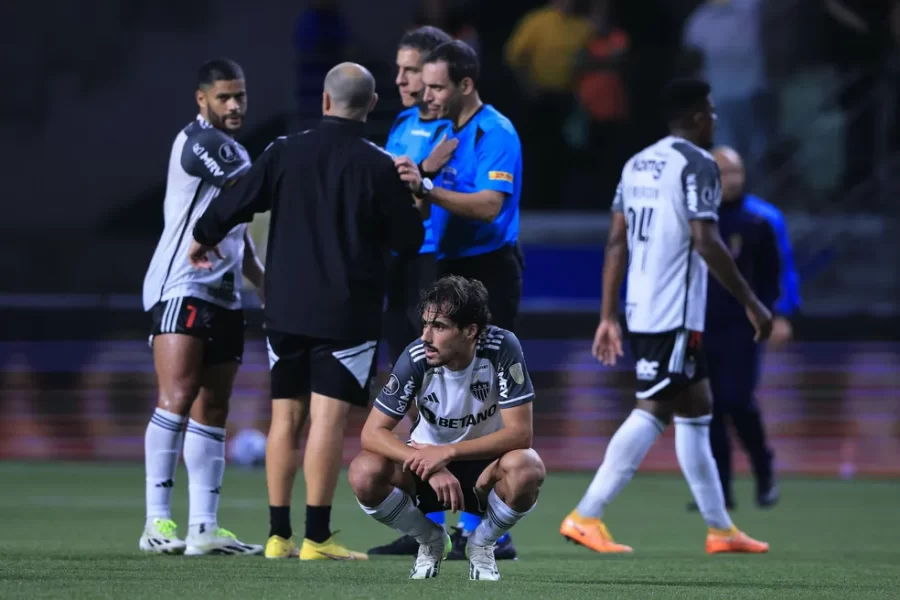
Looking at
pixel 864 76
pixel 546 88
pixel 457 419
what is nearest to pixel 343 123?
pixel 457 419

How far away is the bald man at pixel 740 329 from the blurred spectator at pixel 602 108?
205 inches

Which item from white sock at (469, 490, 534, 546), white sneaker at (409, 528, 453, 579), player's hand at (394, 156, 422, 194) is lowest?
white sneaker at (409, 528, 453, 579)

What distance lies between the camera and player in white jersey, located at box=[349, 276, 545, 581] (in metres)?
5.67

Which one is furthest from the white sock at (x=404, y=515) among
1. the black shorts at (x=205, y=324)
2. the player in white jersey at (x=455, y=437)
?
the black shorts at (x=205, y=324)

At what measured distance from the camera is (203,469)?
7.11 meters

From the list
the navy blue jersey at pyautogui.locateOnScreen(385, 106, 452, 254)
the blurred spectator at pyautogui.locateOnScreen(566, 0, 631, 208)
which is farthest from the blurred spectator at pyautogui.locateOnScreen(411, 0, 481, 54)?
the navy blue jersey at pyautogui.locateOnScreen(385, 106, 452, 254)

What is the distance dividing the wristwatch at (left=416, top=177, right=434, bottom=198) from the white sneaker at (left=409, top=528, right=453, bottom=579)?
1.50 metres

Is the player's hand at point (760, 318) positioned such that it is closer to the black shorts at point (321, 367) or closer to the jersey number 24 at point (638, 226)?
the jersey number 24 at point (638, 226)

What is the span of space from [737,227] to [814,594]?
495 centimetres

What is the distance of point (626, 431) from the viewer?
769 centimetres

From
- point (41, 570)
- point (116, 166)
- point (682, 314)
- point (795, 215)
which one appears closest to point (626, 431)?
point (682, 314)

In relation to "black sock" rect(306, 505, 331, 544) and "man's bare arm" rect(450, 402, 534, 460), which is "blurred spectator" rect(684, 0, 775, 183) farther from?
"man's bare arm" rect(450, 402, 534, 460)

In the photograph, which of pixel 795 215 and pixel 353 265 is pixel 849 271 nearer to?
pixel 795 215

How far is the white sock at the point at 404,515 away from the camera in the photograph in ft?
18.9
